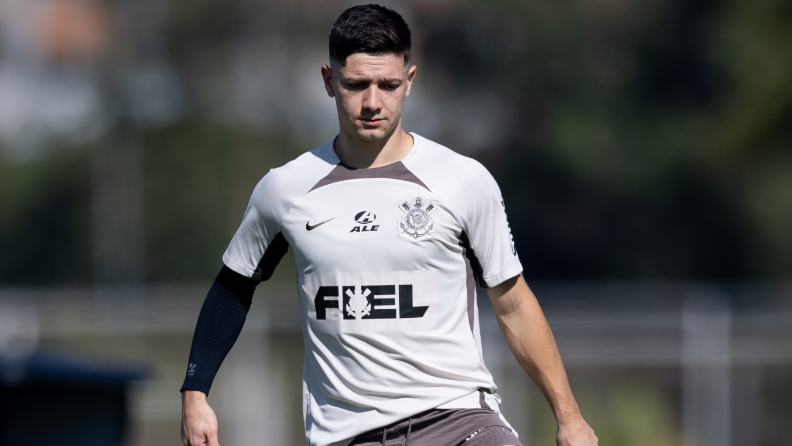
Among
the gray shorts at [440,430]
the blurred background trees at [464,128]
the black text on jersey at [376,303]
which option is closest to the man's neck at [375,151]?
the black text on jersey at [376,303]

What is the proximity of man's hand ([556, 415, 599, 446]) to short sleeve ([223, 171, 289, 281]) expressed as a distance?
1.15 metres

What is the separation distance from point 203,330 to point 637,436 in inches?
295

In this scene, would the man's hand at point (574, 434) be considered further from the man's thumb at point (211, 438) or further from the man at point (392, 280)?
the man's thumb at point (211, 438)

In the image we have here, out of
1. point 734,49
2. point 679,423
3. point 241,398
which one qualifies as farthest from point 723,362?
point 734,49

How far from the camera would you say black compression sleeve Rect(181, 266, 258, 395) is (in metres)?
3.81

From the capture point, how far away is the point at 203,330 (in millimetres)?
3854

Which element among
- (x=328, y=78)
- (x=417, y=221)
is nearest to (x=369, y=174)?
(x=417, y=221)

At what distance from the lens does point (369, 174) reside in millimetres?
3668

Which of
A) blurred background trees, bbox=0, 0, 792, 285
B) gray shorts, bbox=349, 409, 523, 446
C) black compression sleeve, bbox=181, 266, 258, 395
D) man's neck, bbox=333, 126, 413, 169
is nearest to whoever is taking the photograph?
gray shorts, bbox=349, 409, 523, 446

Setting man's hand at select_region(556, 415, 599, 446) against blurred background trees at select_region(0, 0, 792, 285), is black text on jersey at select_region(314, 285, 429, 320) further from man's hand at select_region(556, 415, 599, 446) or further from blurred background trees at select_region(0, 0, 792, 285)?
blurred background trees at select_region(0, 0, 792, 285)

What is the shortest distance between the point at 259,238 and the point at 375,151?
52 centimetres

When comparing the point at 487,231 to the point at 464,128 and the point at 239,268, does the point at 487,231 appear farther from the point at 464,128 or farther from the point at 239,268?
the point at 464,128

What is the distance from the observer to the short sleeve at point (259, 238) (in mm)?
3734

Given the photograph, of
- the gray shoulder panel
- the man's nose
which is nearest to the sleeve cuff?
the gray shoulder panel
